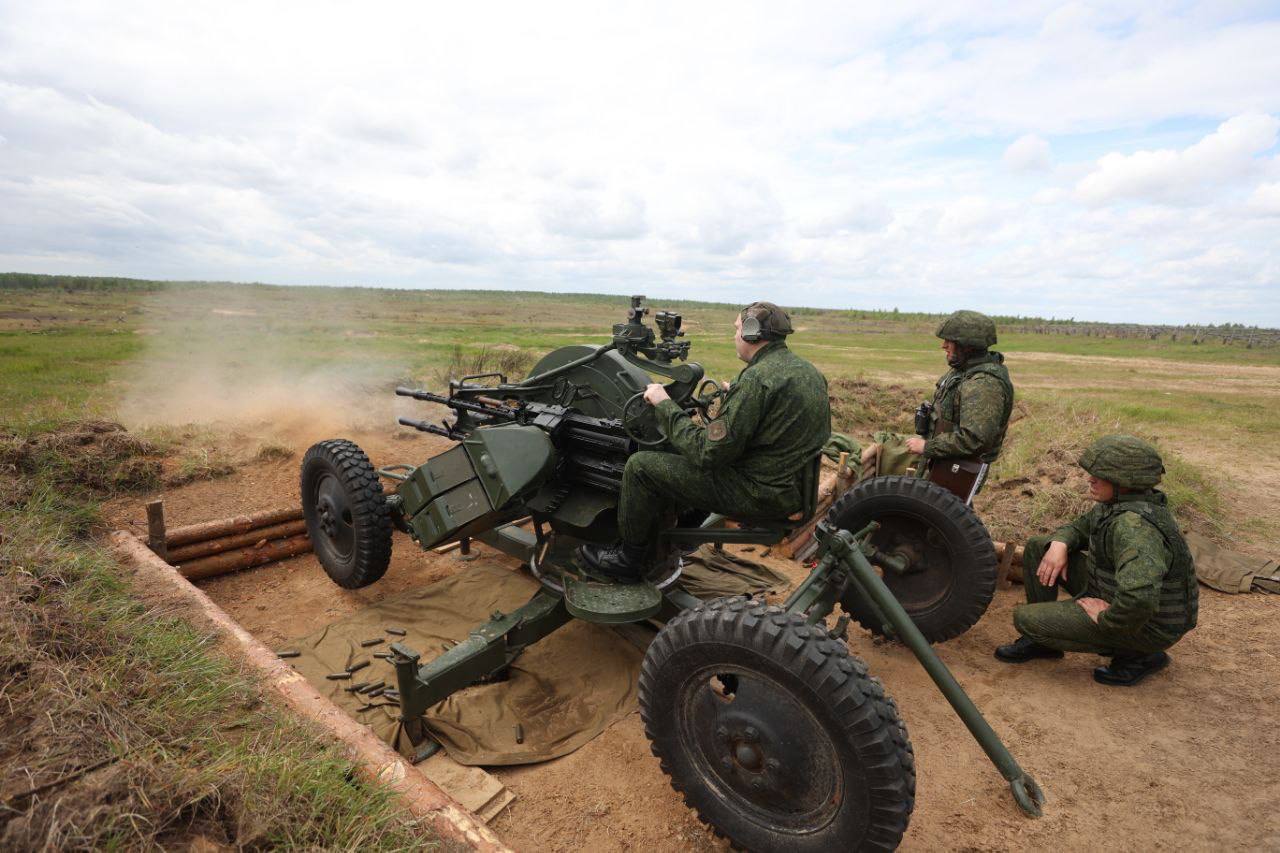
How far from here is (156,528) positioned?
198 inches

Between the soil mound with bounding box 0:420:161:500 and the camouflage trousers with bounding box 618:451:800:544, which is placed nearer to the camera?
the camouflage trousers with bounding box 618:451:800:544

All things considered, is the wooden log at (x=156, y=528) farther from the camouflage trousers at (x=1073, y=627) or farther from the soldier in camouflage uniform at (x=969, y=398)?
the camouflage trousers at (x=1073, y=627)

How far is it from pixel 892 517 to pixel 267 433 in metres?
8.46

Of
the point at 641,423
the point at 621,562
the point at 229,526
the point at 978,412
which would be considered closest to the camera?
the point at 641,423

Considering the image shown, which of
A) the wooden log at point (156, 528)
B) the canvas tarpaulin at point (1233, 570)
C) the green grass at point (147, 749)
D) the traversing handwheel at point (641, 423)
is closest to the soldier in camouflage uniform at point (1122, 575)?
the canvas tarpaulin at point (1233, 570)

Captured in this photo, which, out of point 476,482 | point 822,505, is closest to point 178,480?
point 476,482

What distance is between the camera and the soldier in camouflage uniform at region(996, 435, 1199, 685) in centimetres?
347

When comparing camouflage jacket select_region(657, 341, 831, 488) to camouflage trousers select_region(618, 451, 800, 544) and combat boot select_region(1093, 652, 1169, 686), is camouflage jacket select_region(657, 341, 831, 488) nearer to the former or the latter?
camouflage trousers select_region(618, 451, 800, 544)

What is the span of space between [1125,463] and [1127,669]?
1.28m

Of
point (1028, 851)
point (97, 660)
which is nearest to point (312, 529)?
point (97, 660)

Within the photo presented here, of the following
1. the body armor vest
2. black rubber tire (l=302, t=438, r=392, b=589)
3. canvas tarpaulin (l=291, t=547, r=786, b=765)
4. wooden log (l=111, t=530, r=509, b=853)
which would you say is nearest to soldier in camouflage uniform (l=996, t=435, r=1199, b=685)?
the body armor vest

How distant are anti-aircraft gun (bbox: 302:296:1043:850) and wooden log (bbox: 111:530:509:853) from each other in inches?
19.1

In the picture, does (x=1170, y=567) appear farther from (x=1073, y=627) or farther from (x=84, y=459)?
(x=84, y=459)

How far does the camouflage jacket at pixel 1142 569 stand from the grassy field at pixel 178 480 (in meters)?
2.69
